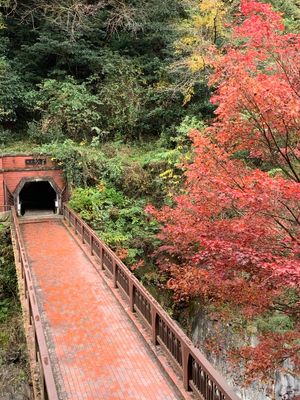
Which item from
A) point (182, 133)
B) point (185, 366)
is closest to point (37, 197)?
point (182, 133)

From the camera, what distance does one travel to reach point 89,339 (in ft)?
28.1

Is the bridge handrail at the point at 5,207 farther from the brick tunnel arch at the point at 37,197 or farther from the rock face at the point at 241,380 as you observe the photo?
the rock face at the point at 241,380

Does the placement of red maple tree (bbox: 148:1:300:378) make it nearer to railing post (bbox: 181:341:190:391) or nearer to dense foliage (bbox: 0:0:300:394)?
dense foliage (bbox: 0:0:300:394)

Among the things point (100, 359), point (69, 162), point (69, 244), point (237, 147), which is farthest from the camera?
point (69, 162)

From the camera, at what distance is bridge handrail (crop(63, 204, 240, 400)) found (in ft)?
19.8

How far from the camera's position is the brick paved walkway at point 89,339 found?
22.8 feet

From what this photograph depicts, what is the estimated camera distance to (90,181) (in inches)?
781

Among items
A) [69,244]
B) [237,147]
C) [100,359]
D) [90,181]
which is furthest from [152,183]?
[100,359]

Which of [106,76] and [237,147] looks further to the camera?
[106,76]

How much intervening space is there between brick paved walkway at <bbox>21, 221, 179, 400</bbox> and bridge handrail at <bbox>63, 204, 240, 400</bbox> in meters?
0.36

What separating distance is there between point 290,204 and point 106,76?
1892 cm

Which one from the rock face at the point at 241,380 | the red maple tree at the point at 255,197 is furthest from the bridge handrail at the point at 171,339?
the rock face at the point at 241,380

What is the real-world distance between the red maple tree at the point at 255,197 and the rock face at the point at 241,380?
2.37 m

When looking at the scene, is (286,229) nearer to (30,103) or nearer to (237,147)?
(237,147)
